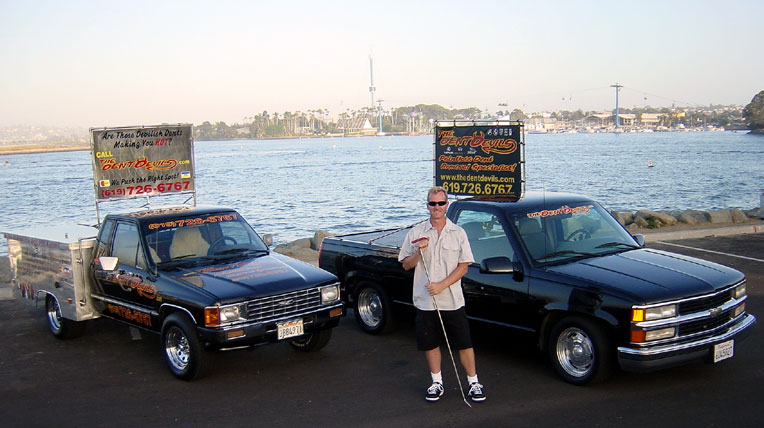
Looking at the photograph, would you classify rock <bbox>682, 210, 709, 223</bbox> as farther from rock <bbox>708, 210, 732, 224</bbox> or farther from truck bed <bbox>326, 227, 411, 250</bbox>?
truck bed <bbox>326, 227, 411, 250</bbox>

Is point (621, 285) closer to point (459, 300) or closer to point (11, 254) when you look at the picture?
point (459, 300)

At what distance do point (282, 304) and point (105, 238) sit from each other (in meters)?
2.81

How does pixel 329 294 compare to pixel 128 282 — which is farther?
pixel 128 282

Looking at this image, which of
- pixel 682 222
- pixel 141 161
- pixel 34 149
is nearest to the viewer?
pixel 141 161

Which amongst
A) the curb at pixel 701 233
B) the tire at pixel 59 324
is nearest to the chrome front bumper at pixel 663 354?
the tire at pixel 59 324

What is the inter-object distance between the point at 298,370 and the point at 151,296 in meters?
1.78

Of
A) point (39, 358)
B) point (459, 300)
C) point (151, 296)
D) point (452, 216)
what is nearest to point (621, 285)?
point (459, 300)

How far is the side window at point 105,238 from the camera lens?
8.81m

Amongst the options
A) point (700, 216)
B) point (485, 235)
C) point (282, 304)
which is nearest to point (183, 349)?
point (282, 304)

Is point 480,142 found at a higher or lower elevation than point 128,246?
higher

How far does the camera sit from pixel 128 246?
8.50 meters

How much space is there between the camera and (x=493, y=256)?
7.68 meters

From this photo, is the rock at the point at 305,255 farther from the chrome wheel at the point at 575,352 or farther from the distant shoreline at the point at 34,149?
the distant shoreline at the point at 34,149

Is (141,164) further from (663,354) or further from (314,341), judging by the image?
(663,354)
